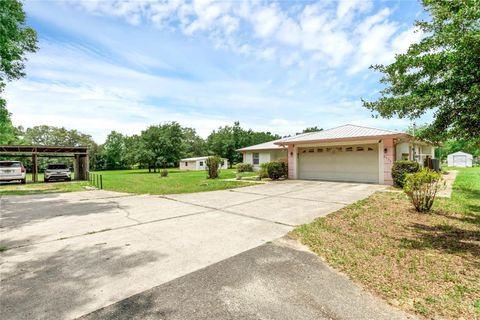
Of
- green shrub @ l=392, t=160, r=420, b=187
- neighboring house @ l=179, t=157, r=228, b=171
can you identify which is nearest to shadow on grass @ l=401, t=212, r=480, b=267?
green shrub @ l=392, t=160, r=420, b=187

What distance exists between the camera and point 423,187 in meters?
6.66

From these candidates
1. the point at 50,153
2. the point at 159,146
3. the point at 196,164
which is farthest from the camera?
the point at 196,164

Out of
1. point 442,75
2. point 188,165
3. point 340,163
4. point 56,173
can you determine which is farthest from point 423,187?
point 188,165

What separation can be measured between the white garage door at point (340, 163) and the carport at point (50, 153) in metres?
18.1

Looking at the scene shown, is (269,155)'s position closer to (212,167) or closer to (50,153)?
(212,167)

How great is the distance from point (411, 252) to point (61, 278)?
5.33m

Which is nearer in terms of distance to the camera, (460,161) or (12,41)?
(12,41)

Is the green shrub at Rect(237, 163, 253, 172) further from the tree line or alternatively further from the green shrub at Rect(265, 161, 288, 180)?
the tree line

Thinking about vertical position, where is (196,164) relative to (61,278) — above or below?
above

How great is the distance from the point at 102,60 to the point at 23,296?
A: 11.2 meters

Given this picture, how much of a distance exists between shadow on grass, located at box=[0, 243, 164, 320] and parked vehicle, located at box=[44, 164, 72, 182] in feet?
57.4

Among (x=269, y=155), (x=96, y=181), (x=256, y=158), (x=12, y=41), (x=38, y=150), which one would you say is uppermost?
(x=12, y=41)

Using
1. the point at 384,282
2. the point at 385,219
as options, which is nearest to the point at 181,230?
the point at 384,282

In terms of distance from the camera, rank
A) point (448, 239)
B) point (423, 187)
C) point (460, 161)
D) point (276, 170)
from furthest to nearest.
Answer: point (460, 161) → point (276, 170) → point (423, 187) → point (448, 239)
